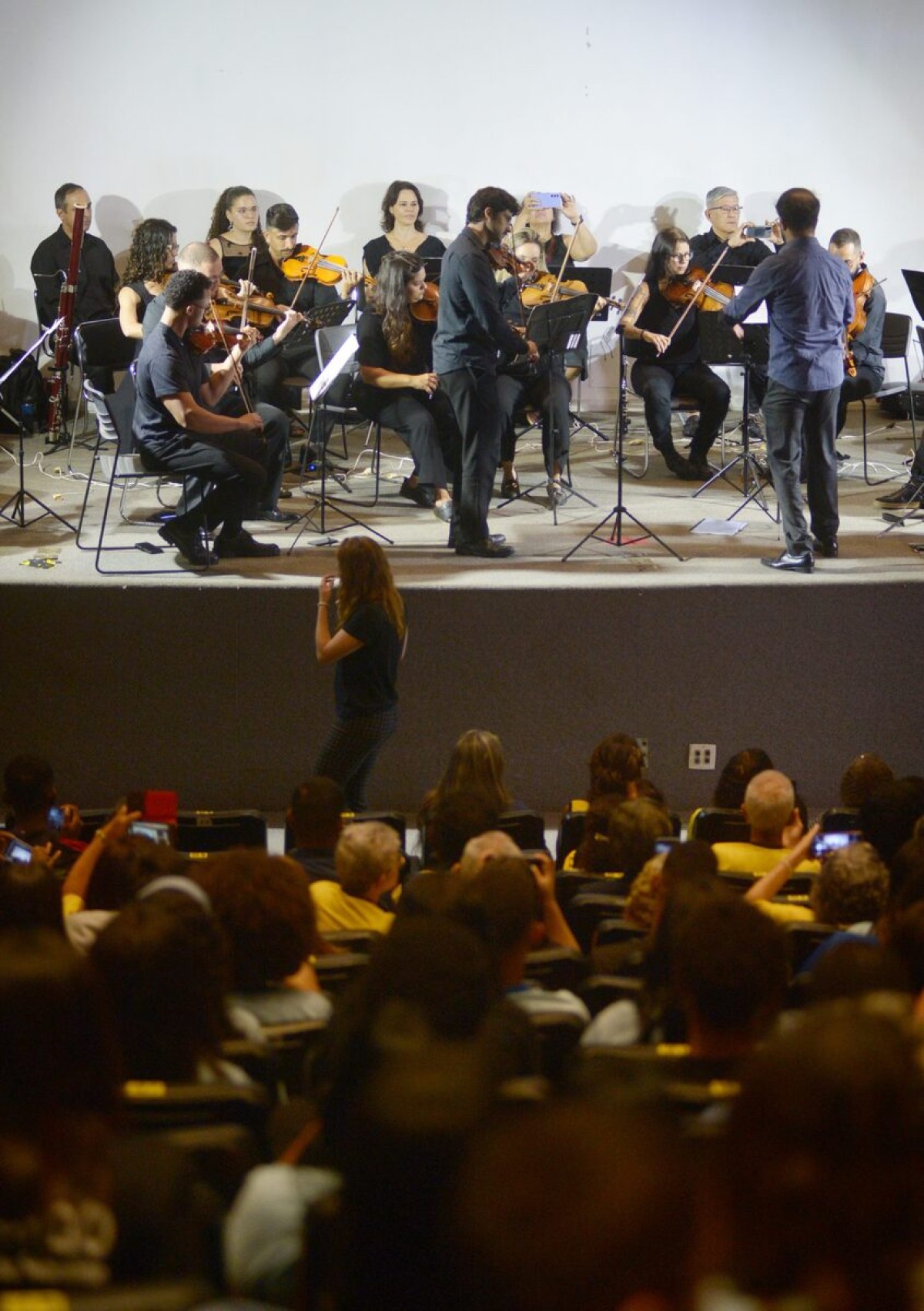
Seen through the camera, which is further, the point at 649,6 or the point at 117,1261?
the point at 649,6

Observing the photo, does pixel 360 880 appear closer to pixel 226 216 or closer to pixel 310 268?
pixel 310 268

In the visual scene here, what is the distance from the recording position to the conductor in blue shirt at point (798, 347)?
213 inches

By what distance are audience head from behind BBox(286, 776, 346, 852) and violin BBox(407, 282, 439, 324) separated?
355 cm

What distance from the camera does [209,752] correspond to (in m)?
5.58

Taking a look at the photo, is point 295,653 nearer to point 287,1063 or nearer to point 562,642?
point 562,642

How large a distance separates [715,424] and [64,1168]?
21.5ft

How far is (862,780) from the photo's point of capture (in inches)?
164

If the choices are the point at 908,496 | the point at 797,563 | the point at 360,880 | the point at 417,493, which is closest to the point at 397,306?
the point at 417,493

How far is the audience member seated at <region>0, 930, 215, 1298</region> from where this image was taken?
1.44 m

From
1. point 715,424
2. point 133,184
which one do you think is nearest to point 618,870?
point 715,424

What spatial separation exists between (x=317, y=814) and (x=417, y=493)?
364 cm

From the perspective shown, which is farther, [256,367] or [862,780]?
[256,367]

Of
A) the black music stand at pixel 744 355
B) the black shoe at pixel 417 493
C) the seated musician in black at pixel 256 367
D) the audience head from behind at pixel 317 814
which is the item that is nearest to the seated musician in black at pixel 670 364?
the black music stand at pixel 744 355

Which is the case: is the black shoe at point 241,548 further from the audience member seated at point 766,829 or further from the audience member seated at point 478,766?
the audience member seated at point 766,829
